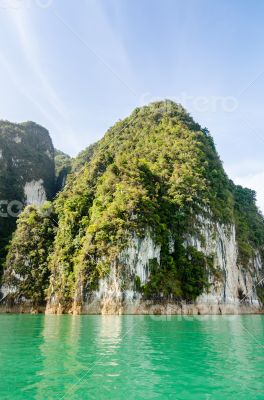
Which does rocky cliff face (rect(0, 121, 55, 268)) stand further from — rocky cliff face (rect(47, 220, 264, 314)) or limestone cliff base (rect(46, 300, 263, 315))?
rocky cliff face (rect(47, 220, 264, 314))

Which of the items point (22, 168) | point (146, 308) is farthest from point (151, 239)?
point (22, 168)

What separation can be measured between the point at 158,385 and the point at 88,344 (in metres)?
6.73

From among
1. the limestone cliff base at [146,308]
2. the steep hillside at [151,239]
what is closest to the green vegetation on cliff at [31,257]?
the steep hillside at [151,239]

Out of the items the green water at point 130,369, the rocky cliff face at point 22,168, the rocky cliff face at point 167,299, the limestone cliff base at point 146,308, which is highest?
the rocky cliff face at point 22,168

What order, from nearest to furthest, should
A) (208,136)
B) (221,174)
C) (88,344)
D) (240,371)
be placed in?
(240,371) < (88,344) < (221,174) < (208,136)

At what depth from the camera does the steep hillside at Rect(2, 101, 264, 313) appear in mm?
40688

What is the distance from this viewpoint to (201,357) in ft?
41.0

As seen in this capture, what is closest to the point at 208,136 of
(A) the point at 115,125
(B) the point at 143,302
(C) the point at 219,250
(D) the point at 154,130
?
(D) the point at 154,130

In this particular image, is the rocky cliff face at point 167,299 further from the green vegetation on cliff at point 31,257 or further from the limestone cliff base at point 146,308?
the green vegetation on cliff at point 31,257

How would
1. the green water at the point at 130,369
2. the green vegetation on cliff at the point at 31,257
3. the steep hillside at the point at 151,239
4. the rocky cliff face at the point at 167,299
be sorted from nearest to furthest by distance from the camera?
the green water at the point at 130,369 → the rocky cliff face at the point at 167,299 → the steep hillside at the point at 151,239 → the green vegetation on cliff at the point at 31,257

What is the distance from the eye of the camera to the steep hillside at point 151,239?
133 ft

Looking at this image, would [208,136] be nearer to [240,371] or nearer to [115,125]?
[115,125]

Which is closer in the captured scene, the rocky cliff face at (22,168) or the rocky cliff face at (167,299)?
the rocky cliff face at (167,299)

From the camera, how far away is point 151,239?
140 feet
